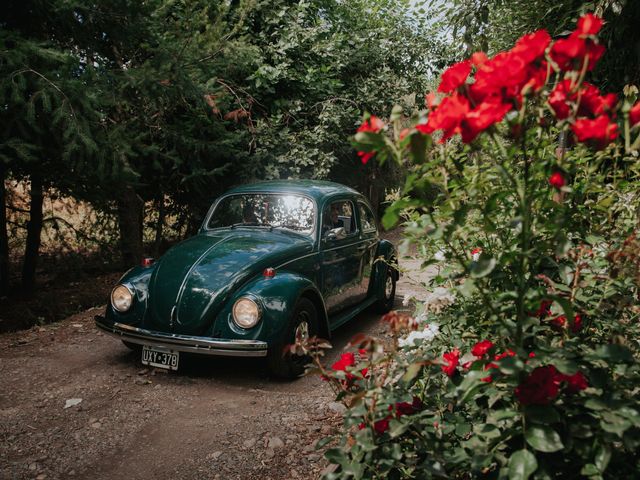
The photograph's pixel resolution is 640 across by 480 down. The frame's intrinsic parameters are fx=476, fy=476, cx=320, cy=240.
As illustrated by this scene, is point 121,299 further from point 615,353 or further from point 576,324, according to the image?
point 615,353

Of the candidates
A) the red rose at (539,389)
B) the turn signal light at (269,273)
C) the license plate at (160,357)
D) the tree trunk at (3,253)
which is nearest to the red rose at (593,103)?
the red rose at (539,389)

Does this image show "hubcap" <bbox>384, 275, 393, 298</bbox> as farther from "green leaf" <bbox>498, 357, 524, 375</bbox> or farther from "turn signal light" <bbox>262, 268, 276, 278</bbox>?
"green leaf" <bbox>498, 357, 524, 375</bbox>

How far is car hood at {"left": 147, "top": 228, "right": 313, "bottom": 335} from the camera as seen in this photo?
3.80 meters

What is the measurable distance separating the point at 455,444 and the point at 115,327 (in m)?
3.07

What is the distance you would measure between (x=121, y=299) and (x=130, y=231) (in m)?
4.39

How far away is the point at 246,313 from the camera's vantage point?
3.70 meters

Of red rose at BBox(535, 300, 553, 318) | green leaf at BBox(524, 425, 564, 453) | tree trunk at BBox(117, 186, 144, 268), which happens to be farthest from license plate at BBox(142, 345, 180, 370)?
tree trunk at BBox(117, 186, 144, 268)

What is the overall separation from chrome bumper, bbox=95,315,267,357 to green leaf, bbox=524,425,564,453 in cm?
242

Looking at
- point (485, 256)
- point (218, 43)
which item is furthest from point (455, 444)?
point (218, 43)

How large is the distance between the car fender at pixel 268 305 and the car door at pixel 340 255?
79 cm

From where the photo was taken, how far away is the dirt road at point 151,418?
279 cm

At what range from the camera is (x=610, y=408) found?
1.42 meters

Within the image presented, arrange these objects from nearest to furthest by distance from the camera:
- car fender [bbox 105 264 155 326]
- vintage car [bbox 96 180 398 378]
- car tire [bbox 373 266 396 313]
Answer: vintage car [bbox 96 180 398 378]
car fender [bbox 105 264 155 326]
car tire [bbox 373 266 396 313]

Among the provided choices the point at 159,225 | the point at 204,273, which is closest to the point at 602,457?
the point at 204,273
